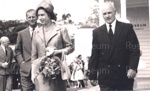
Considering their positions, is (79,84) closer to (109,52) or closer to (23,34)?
(23,34)

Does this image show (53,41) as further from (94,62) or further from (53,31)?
(94,62)

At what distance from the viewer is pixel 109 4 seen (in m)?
4.58

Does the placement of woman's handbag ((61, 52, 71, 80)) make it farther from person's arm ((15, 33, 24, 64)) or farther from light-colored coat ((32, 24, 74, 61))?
person's arm ((15, 33, 24, 64))

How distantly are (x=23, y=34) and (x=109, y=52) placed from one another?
215 cm

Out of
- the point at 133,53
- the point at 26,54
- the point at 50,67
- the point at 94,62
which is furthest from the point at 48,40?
the point at 26,54

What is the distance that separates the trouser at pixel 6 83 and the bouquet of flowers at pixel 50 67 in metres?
4.77

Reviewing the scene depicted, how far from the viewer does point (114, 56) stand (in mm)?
4598

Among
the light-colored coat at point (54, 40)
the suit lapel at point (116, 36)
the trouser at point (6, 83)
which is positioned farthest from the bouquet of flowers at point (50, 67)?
the trouser at point (6, 83)

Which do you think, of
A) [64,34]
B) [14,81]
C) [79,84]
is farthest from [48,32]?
[79,84]

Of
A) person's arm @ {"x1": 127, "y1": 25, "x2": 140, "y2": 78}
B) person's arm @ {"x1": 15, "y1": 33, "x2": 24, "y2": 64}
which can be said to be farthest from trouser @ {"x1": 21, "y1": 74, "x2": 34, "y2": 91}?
person's arm @ {"x1": 127, "y1": 25, "x2": 140, "y2": 78}

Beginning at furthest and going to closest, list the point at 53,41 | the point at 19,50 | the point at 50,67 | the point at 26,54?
the point at 19,50, the point at 26,54, the point at 53,41, the point at 50,67

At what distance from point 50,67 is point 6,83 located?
202 inches

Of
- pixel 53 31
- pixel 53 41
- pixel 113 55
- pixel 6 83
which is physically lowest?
pixel 6 83

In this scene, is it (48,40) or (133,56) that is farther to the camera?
(133,56)
